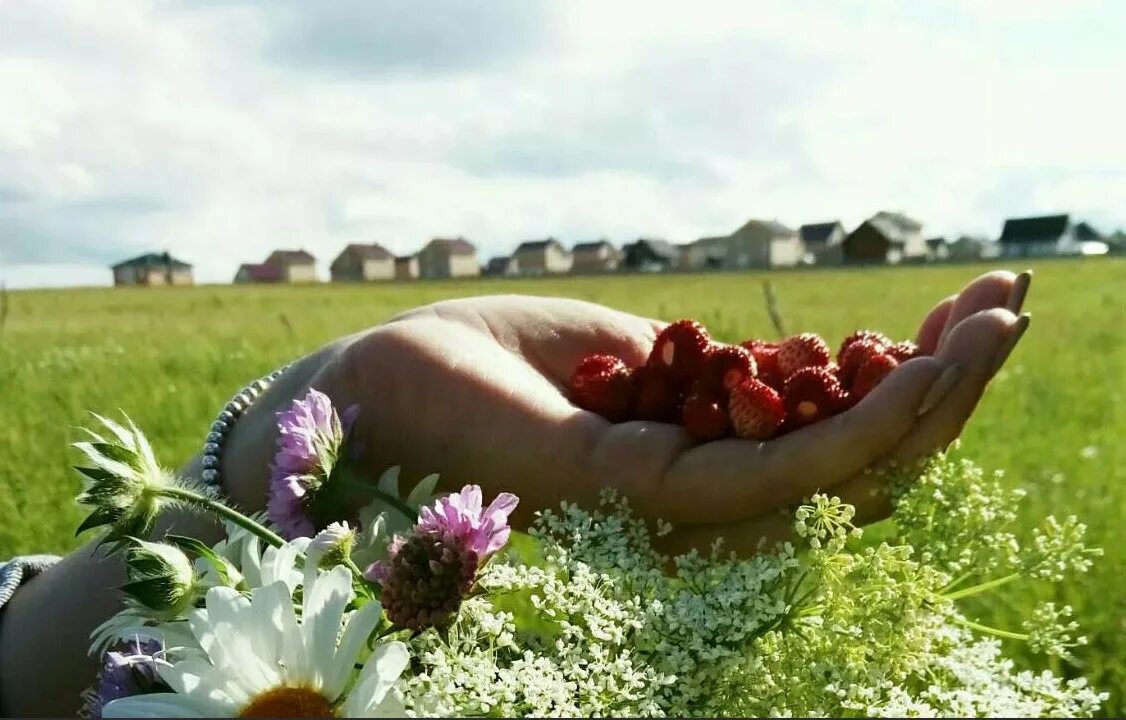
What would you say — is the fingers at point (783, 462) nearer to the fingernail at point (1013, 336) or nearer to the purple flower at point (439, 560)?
the fingernail at point (1013, 336)

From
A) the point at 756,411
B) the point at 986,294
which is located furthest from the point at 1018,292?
the point at 756,411

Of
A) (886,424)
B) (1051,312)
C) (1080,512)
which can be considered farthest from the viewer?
(1051,312)

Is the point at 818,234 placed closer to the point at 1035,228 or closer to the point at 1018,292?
the point at 1035,228

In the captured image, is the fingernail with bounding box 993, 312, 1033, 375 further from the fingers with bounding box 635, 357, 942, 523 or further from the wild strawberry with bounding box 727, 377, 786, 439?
the wild strawberry with bounding box 727, 377, 786, 439

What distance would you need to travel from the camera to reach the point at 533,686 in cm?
52

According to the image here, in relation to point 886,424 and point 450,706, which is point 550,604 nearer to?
point 450,706

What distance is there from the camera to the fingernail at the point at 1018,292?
3.00 feet

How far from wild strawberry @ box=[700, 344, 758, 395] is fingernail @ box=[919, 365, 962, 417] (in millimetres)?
221

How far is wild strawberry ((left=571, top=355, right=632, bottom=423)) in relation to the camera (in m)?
1.06

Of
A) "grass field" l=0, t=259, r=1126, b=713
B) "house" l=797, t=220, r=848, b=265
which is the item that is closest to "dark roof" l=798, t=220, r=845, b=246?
"house" l=797, t=220, r=848, b=265

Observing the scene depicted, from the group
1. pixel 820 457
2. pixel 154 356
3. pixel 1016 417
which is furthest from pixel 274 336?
pixel 820 457

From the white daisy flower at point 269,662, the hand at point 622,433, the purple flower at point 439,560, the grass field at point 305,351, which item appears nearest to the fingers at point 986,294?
the hand at point 622,433

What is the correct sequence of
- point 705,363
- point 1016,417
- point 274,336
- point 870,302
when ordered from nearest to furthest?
point 705,363
point 1016,417
point 274,336
point 870,302

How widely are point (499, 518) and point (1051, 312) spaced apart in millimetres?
7741
